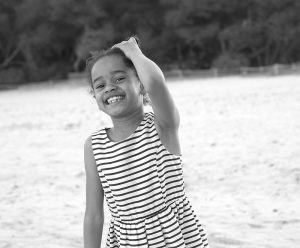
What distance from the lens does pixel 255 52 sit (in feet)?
108

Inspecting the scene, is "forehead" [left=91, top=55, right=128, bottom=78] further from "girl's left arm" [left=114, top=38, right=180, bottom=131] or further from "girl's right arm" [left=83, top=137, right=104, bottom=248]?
"girl's right arm" [left=83, top=137, right=104, bottom=248]

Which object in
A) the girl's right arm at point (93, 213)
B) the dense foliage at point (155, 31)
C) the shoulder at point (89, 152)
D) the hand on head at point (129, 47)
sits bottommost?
the girl's right arm at point (93, 213)

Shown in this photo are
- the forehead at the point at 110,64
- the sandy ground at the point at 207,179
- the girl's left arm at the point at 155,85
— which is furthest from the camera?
the sandy ground at the point at 207,179

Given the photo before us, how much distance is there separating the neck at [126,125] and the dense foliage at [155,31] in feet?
91.8

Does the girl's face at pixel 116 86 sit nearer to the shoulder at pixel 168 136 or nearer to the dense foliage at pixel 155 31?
the shoulder at pixel 168 136

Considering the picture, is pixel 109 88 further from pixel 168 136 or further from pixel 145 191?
pixel 145 191

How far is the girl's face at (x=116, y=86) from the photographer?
1729mm

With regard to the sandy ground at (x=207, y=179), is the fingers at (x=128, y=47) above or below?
above

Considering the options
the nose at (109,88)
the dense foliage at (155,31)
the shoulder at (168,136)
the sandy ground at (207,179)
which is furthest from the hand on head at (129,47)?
the dense foliage at (155,31)

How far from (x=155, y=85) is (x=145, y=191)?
0.36 meters

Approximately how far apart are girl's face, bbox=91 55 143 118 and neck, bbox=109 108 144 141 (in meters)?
0.02

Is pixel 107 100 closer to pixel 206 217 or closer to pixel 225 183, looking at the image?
pixel 206 217

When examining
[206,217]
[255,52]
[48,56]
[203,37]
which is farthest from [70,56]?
[206,217]

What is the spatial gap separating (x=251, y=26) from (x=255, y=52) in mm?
2292
